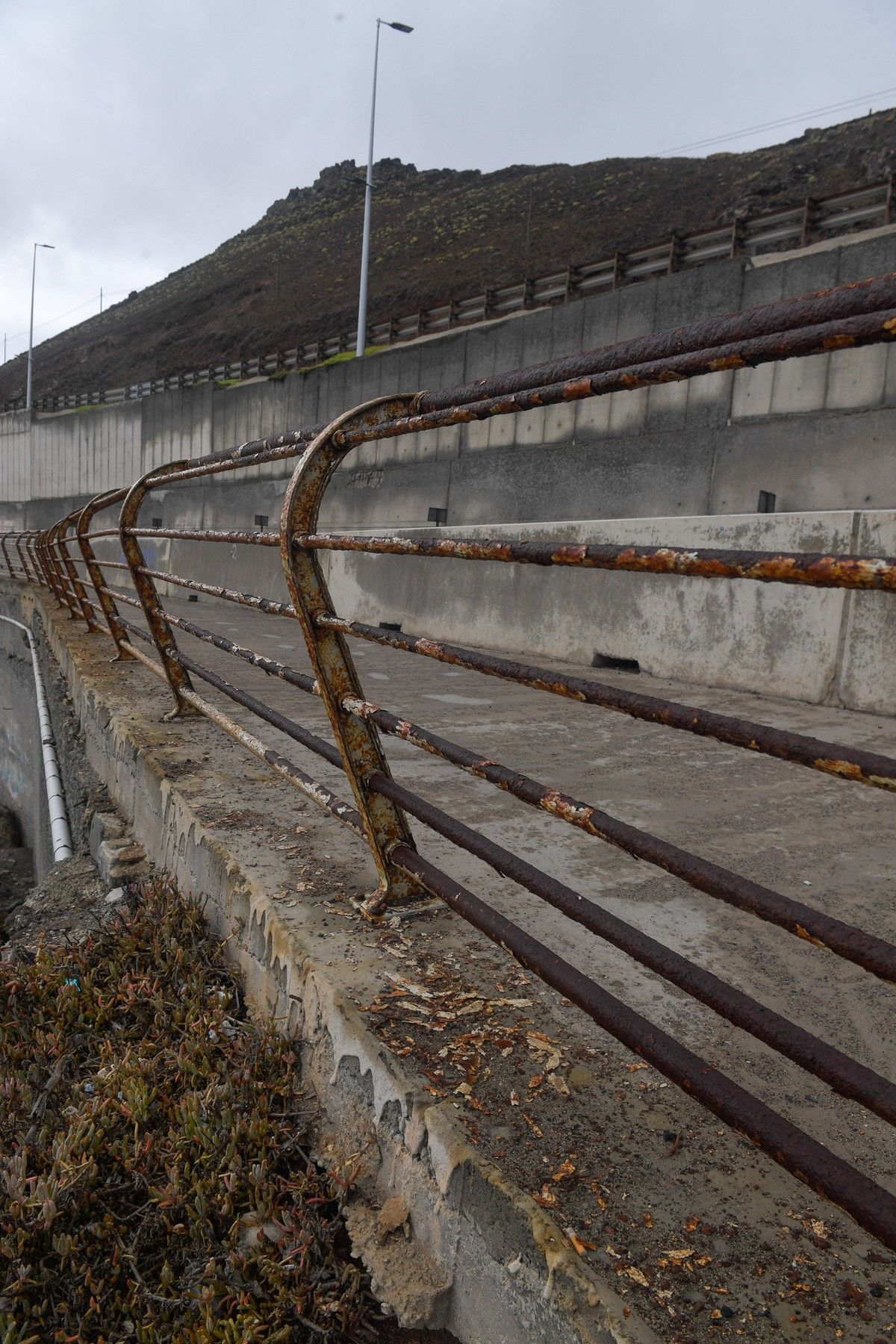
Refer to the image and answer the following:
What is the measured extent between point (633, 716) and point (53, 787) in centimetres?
457

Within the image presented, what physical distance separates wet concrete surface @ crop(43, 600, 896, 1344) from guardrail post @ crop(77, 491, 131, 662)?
170 centimetres

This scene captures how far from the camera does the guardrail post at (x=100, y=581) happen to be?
5223 millimetres

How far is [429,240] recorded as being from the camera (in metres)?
58.1

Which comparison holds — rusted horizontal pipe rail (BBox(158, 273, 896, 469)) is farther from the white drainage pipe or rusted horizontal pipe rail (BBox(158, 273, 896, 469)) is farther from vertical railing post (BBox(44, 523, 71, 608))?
vertical railing post (BBox(44, 523, 71, 608))

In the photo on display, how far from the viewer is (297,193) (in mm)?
91812

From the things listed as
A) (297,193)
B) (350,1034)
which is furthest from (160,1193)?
(297,193)

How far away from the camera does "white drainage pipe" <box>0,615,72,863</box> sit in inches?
159

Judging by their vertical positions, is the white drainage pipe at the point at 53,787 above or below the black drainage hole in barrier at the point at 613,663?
below

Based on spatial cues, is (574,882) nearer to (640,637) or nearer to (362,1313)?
(362,1313)

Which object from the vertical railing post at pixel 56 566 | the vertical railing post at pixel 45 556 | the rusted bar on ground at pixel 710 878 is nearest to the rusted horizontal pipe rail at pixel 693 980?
the rusted bar on ground at pixel 710 878

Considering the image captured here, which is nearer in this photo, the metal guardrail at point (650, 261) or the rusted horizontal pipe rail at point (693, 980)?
the rusted horizontal pipe rail at point (693, 980)

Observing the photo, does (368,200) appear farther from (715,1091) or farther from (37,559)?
(715,1091)

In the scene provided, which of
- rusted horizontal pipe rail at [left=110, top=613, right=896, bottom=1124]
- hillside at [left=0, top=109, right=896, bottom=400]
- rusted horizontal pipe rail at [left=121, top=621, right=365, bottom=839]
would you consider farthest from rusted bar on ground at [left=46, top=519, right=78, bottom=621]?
hillside at [left=0, top=109, right=896, bottom=400]

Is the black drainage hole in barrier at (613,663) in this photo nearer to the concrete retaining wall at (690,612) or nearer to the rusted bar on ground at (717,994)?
the concrete retaining wall at (690,612)
